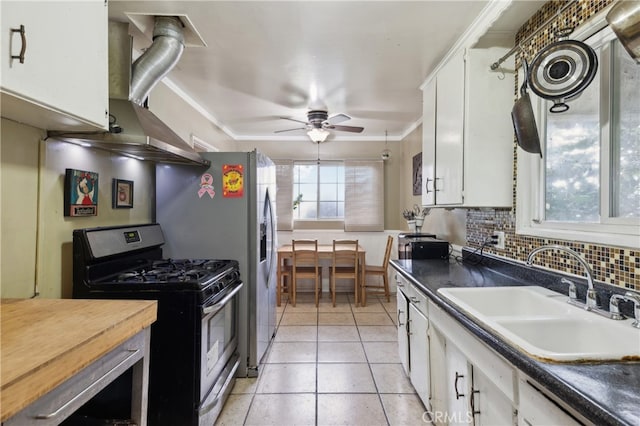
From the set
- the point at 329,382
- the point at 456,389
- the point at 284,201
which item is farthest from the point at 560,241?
the point at 284,201

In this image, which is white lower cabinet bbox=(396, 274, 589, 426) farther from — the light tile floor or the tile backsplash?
the tile backsplash

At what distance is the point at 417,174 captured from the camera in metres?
3.97

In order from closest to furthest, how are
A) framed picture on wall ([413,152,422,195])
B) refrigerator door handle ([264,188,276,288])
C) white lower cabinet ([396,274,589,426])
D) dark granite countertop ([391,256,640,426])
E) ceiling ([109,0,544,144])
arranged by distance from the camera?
dark granite countertop ([391,256,640,426]) → white lower cabinet ([396,274,589,426]) → ceiling ([109,0,544,144]) → refrigerator door handle ([264,188,276,288]) → framed picture on wall ([413,152,422,195])

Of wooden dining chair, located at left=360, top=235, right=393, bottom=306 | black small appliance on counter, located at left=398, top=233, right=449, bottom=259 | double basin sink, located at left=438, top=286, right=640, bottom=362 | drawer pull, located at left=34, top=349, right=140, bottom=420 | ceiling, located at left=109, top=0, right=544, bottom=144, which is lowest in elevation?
wooden dining chair, located at left=360, top=235, right=393, bottom=306

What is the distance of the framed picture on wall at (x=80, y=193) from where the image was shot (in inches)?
61.3

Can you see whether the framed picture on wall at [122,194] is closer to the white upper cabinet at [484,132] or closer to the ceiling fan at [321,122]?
the ceiling fan at [321,122]

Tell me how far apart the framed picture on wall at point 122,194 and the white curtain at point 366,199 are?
10.5 ft

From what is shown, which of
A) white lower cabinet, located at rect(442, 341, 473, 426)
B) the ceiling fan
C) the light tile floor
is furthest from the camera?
the ceiling fan

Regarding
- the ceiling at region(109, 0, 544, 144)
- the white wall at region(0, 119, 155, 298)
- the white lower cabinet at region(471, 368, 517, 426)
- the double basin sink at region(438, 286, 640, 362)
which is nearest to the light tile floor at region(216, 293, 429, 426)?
the white lower cabinet at region(471, 368, 517, 426)

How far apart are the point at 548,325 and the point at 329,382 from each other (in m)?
1.59

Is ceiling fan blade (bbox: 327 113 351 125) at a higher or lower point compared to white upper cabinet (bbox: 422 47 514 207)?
higher

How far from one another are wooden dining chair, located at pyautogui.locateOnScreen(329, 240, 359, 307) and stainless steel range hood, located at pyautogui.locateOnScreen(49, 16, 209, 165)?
253 cm

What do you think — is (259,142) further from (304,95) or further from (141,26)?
(141,26)

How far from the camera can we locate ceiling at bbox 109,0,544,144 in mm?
1695
